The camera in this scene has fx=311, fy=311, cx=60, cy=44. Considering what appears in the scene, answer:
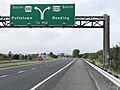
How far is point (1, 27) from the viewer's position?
1594 inches

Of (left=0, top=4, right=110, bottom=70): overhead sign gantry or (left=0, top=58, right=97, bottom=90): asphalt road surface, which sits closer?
(left=0, top=58, right=97, bottom=90): asphalt road surface

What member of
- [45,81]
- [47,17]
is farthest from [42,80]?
[47,17]

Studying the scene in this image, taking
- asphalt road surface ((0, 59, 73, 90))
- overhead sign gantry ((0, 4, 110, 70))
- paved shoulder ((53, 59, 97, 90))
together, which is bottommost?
paved shoulder ((53, 59, 97, 90))

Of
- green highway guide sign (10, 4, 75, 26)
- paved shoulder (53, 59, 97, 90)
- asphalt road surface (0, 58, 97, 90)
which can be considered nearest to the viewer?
asphalt road surface (0, 58, 97, 90)

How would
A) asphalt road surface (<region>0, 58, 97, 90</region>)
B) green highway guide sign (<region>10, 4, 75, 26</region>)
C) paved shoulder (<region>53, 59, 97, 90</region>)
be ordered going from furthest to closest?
green highway guide sign (<region>10, 4, 75, 26</region>), paved shoulder (<region>53, 59, 97, 90</region>), asphalt road surface (<region>0, 58, 97, 90</region>)

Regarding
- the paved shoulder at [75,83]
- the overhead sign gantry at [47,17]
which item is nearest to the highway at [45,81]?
the paved shoulder at [75,83]

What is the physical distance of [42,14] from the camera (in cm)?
3838

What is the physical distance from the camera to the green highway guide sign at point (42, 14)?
38.1 meters

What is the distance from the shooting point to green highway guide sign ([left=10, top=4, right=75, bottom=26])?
38.1m

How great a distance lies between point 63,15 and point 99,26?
4781mm

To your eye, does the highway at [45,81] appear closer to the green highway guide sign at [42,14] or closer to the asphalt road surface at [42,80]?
the asphalt road surface at [42,80]

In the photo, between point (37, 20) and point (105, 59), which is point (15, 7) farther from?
point (105, 59)

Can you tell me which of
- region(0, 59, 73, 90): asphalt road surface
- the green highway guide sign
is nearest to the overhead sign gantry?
the green highway guide sign

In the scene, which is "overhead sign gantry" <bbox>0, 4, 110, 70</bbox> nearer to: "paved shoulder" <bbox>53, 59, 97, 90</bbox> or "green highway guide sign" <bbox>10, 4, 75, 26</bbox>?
"green highway guide sign" <bbox>10, 4, 75, 26</bbox>
